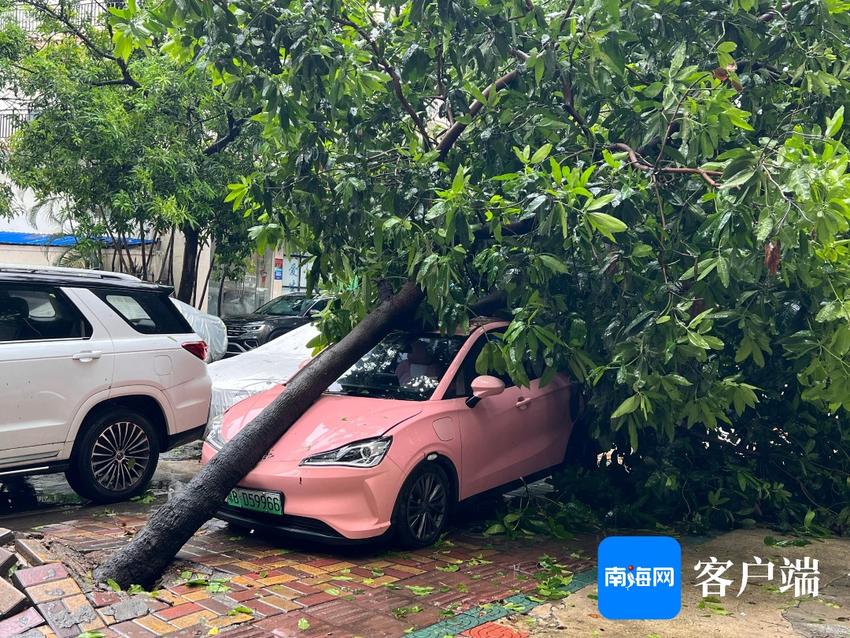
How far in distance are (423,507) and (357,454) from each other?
0.67 meters

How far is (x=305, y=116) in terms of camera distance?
5.97 meters

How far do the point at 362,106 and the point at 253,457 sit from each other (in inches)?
104

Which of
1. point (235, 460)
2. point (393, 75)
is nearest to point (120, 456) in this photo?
point (235, 460)

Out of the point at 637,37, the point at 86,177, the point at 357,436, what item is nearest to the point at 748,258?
the point at 637,37

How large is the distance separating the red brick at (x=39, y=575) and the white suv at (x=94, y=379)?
1.87 meters

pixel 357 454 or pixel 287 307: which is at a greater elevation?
pixel 287 307

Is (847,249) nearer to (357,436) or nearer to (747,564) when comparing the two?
(747,564)

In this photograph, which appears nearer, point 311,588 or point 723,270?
point 723,270

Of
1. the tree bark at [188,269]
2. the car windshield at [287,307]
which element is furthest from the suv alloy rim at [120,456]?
the car windshield at [287,307]

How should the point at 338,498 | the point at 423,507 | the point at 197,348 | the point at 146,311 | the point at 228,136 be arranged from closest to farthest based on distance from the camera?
the point at 338,498
the point at 423,507
the point at 146,311
the point at 197,348
the point at 228,136

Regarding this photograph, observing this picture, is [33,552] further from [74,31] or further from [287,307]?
[287,307]

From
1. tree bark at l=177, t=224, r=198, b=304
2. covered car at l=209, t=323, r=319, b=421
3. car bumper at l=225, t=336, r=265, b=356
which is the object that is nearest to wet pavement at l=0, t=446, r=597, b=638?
covered car at l=209, t=323, r=319, b=421

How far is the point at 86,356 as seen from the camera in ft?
22.1

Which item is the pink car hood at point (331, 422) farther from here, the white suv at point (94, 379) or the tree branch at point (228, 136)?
the tree branch at point (228, 136)
